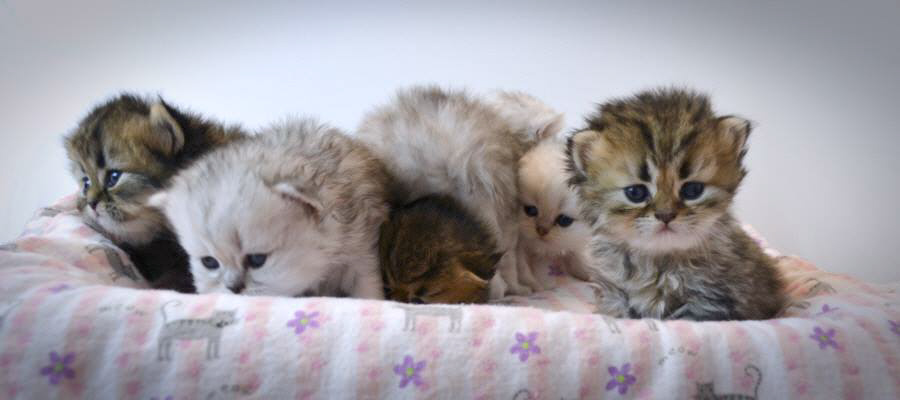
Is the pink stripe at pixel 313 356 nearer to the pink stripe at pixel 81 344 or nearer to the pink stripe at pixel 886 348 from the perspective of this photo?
the pink stripe at pixel 81 344

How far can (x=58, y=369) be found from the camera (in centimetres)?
117


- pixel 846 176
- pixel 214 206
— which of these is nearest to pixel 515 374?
pixel 214 206

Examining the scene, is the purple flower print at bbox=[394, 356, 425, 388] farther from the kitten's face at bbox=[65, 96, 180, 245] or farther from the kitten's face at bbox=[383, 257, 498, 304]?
the kitten's face at bbox=[65, 96, 180, 245]

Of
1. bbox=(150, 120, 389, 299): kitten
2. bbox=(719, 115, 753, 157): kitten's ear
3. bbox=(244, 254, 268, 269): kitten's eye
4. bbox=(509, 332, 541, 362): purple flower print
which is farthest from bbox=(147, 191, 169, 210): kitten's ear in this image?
bbox=(719, 115, 753, 157): kitten's ear

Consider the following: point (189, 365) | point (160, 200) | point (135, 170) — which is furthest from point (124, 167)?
point (189, 365)

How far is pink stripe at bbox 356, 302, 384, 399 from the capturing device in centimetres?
116

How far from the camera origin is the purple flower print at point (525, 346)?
1215 mm

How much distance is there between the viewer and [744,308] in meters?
1.56

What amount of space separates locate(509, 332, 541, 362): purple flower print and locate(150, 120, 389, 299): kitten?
591 mm

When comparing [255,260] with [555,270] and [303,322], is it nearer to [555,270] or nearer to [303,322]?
[303,322]

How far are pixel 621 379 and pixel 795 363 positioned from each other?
0.37 meters

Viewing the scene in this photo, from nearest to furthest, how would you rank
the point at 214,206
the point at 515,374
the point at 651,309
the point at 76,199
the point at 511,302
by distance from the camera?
the point at 515,374 < the point at 214,206 < the point at 651,309 < the point at 511,302 < the point at 76,199

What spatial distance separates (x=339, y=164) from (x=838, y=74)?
159 centimetres

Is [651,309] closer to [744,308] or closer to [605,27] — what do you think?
[744,308]
